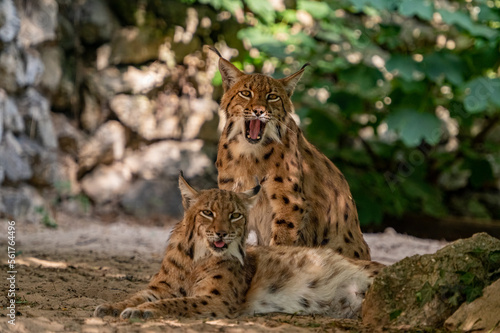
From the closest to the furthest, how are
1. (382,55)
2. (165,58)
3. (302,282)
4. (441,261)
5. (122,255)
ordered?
(441,261)
(302,282)
(122,255)
(382,55)
(165,58)

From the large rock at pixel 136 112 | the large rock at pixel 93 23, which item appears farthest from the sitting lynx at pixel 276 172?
the large rock at pixel 93 23

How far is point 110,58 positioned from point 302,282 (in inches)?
274

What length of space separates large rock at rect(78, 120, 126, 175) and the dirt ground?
96 cm

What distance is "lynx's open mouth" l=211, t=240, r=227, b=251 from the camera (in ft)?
12.5

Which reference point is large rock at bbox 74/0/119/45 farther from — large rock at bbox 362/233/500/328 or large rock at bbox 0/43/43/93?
large rock at bbox 362/233/500/328

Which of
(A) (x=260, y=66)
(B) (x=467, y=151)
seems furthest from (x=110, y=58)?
(B) (x=467, y=151)

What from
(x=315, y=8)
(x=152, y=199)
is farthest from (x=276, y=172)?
(x=315, y=8)

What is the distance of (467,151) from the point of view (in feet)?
35.3

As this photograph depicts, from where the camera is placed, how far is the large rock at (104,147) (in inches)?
388

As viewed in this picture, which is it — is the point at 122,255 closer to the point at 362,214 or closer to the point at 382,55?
the point at 362,214

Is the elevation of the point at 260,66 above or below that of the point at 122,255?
above

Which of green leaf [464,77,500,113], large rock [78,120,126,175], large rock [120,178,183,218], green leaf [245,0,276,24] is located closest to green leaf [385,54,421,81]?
green leaf [464,77,500,113]

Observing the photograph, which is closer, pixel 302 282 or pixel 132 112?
pixel 302 282

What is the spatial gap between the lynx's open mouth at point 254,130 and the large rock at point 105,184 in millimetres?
5533
